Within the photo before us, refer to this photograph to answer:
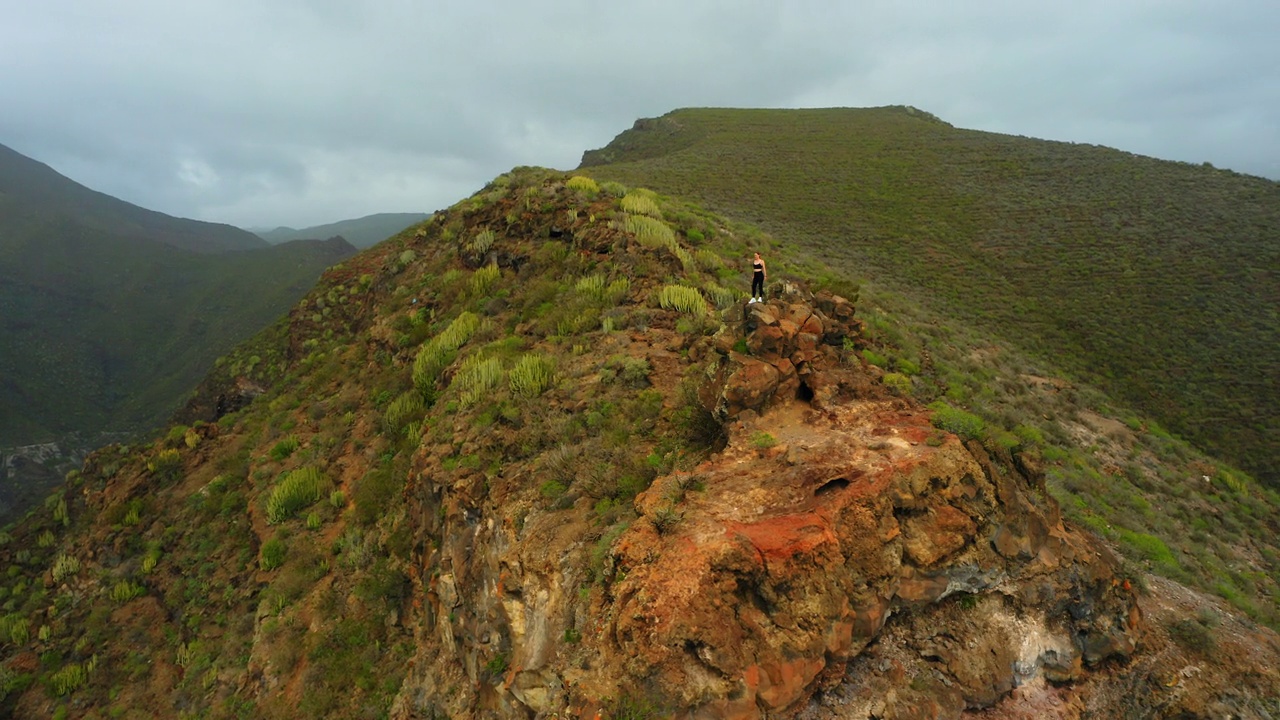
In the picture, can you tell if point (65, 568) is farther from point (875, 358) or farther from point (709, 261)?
point (875, 358)

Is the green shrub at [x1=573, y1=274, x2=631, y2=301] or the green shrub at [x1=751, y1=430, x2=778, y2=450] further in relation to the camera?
the green shrub at [x1=573, y1=274, x2=631, y2=301]

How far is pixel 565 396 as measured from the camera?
8.02 m

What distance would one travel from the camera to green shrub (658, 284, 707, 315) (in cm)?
1002

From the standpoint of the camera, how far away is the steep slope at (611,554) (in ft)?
14.4

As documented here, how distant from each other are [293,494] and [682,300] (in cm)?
850

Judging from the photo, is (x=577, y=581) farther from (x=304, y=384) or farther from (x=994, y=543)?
(x=304, y=384)

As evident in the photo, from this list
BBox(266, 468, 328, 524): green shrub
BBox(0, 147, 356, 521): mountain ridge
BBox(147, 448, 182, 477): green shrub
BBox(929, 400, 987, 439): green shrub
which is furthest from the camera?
BBox(0, 147, 356, 521): mountain ridge

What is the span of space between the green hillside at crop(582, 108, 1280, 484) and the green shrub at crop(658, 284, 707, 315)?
1535 cm

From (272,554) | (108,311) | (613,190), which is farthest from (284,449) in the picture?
(108,311)

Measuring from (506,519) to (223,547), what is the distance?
8.34 meters

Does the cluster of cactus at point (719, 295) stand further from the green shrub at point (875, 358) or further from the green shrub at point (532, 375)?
the green shrub at point (532, 375)

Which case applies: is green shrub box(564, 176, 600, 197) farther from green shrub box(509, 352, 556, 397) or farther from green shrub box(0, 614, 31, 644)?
green shrub box(0, 614, 31, 644)

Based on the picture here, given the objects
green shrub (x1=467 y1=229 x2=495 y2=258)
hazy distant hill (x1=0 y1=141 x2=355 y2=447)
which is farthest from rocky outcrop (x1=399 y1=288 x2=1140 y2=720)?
hazy distant hill (x1=0 y1=141 x2=355 y2=447)

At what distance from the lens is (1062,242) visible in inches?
1236
